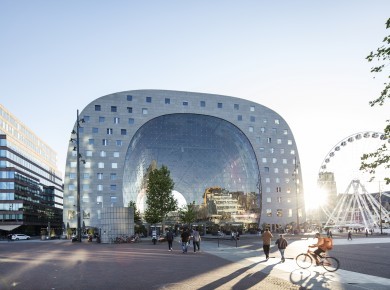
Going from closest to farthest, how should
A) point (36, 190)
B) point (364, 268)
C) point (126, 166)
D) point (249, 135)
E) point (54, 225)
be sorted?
1. point (364, 268)
2. point (126, 166)
3. point (249, 135)
4. point (36, 190)
5. point (54, 225)

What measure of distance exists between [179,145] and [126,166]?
18.2m

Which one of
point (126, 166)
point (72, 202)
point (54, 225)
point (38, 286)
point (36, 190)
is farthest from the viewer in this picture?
point (54, 225)

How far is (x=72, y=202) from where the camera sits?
93688 millimetres

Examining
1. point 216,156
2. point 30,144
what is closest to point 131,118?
point 216,156

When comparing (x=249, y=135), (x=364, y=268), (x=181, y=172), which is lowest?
(x=364, y=268)

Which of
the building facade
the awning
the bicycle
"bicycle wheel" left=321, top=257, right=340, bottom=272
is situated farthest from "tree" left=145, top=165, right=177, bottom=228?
"bicycle wheel" left=321, top=257, right=340, bottom=272

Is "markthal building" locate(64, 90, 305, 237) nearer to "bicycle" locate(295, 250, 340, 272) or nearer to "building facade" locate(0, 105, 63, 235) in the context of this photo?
"building facade" locate(0, 105, 63, 235)

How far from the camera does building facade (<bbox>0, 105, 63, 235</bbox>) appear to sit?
374 feet

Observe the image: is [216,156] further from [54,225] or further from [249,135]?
[54,225]

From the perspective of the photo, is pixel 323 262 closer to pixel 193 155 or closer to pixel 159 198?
pixel 159 198

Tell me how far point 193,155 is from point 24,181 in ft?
169

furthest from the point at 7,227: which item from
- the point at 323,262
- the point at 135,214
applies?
the point at 323,262

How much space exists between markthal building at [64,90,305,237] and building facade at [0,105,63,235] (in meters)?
19.0

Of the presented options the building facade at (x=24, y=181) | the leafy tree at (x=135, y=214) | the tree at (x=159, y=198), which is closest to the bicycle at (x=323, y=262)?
the tree at (x=159, y=198)
